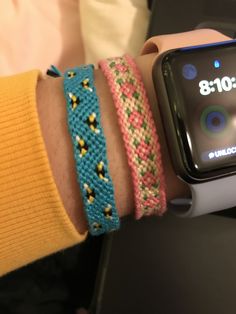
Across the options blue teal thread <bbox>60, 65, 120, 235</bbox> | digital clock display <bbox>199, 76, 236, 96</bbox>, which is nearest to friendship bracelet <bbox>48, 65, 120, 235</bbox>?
blue teal thread <bbox>60, 65, 120, 235</bbox>

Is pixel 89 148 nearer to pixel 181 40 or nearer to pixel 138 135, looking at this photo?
pixel 138 135

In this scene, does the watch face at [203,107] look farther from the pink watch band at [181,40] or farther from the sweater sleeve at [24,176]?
the sweater sleeve at [24,176]

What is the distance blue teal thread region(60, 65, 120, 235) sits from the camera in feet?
1.29

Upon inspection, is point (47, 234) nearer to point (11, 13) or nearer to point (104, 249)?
point (104, 249)

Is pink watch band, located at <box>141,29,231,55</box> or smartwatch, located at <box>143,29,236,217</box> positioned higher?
pink watch band, located at <box>141,29,231,55</box>

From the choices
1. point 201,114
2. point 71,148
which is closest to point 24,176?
point 71,148

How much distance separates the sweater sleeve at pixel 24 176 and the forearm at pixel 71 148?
0.02 meters

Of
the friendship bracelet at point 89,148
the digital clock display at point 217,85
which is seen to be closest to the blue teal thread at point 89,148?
the friendship bracelet at point 89,148

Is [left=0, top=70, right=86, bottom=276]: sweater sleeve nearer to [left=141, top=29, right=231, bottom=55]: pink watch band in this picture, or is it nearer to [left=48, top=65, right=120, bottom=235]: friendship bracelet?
[left=48, top=65, right=120, bottom=235]: friendship bracelet

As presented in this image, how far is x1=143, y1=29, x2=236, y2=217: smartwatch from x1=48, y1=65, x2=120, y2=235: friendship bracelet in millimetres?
66

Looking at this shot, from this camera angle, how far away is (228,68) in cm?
42

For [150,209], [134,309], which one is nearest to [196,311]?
[134,309]

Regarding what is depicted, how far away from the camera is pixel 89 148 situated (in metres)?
0.39

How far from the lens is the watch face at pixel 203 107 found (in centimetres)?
39
